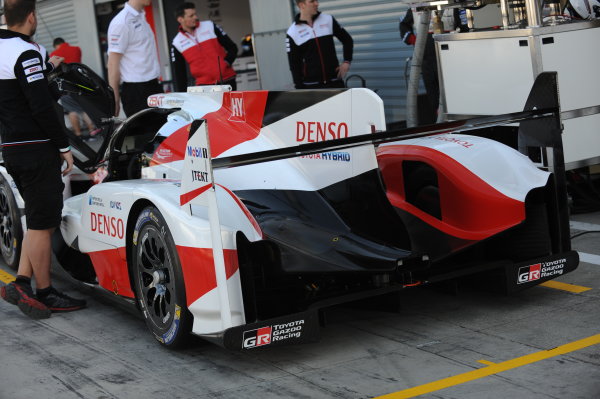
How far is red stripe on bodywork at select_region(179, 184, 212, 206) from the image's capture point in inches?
176

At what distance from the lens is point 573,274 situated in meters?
5.85

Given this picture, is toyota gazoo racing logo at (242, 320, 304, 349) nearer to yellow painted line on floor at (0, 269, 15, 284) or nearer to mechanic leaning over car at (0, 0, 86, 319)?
mechanic leaning over car at (0, 0, 86, 319)

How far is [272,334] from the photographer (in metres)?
4.52

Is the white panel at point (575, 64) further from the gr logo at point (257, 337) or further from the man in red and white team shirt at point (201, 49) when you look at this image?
the man in red and white team shirt at point (201, 49)

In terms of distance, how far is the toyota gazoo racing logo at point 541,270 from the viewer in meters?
5.14

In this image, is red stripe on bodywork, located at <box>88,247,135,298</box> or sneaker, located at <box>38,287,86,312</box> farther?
sneaker, located at <box>38,287,86,312</box>

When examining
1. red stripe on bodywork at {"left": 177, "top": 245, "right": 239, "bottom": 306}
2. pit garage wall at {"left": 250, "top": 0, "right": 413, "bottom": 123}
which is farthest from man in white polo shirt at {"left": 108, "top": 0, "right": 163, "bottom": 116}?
red stripe on bodywork at {"left": 177, "top": 245, "right": 239, "bottom": 306}

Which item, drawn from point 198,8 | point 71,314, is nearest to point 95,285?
point 71,314

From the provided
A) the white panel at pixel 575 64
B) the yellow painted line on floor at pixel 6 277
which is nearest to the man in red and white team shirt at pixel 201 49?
the yellow painted line on floor at pixel 6 277

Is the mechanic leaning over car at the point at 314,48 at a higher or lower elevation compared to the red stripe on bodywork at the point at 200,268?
higher

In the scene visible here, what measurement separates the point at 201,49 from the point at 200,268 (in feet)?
21.8

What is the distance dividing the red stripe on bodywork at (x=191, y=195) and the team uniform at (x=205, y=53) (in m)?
6.24

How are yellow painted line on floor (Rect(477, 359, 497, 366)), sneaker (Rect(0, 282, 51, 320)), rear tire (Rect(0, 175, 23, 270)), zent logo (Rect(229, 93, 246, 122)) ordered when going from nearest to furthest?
yellow painted line on floor (Rect(477, 359, 497, 366)) → zent logo (Rect(229, 93, 246, 122)) → sneaker (Rect(0, 282, 51, 320)) → rear tire (Rect(0, 175, 23, 270))

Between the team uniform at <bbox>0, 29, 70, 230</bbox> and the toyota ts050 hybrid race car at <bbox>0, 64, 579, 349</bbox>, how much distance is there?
26cm
